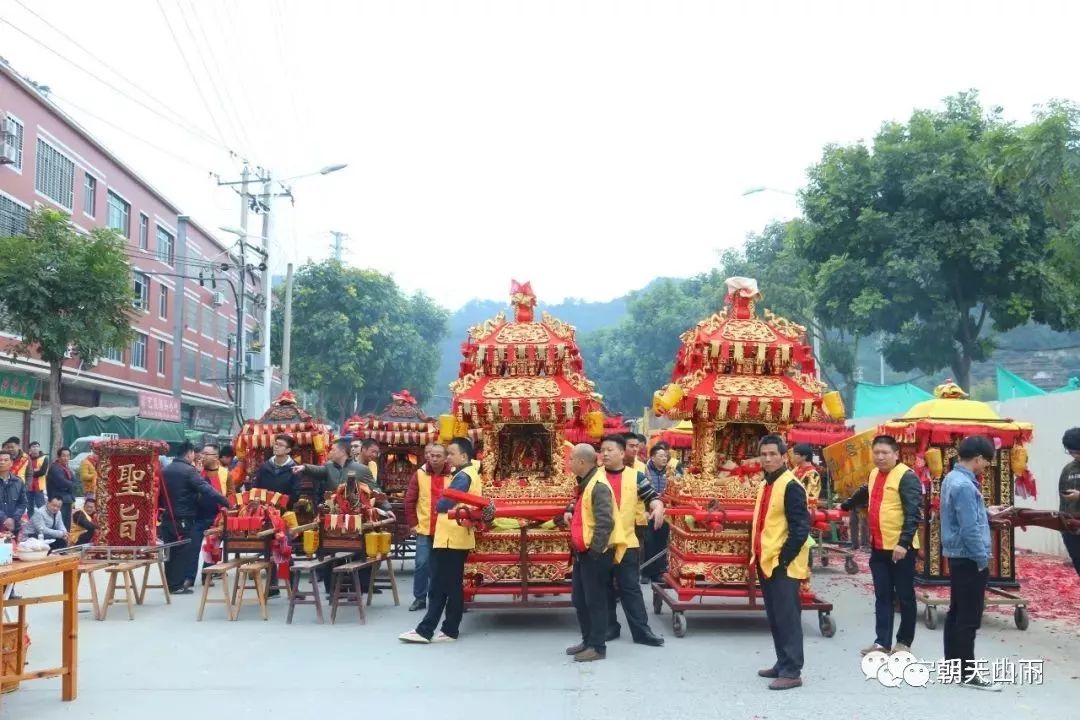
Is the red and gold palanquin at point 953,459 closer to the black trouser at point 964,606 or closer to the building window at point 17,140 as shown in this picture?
the black trouser at point 964,606

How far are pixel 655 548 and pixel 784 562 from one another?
564 cm

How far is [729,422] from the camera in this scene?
9.68m

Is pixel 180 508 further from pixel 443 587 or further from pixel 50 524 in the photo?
pixel 443 587

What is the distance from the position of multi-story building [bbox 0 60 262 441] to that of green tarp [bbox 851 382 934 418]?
1700 cm

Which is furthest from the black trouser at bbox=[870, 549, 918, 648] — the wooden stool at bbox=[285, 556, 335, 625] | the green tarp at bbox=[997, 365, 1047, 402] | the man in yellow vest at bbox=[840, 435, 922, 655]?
the green tarp at bbox=[997, 365, 1047, 402]

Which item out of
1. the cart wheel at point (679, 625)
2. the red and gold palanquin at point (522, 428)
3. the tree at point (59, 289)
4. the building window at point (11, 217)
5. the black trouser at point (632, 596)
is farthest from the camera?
the building window at point (11, 217)

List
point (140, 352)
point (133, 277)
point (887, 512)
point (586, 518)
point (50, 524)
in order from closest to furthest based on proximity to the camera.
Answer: point (887, 512), point (586, 518), point (50, 524), point (133, 277), point (140, 352)

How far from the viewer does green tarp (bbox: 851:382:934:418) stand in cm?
2192

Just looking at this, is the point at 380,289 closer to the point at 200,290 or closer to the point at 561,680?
the point at 200,290

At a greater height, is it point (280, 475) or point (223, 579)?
point (280, 475)

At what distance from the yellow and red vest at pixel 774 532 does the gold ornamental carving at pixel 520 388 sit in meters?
3.02

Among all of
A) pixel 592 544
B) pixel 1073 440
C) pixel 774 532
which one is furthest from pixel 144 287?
pixel 1073 440

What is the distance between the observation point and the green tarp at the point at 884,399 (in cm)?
2192

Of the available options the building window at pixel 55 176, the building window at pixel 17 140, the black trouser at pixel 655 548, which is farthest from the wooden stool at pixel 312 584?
the building window at pixel 55 176
